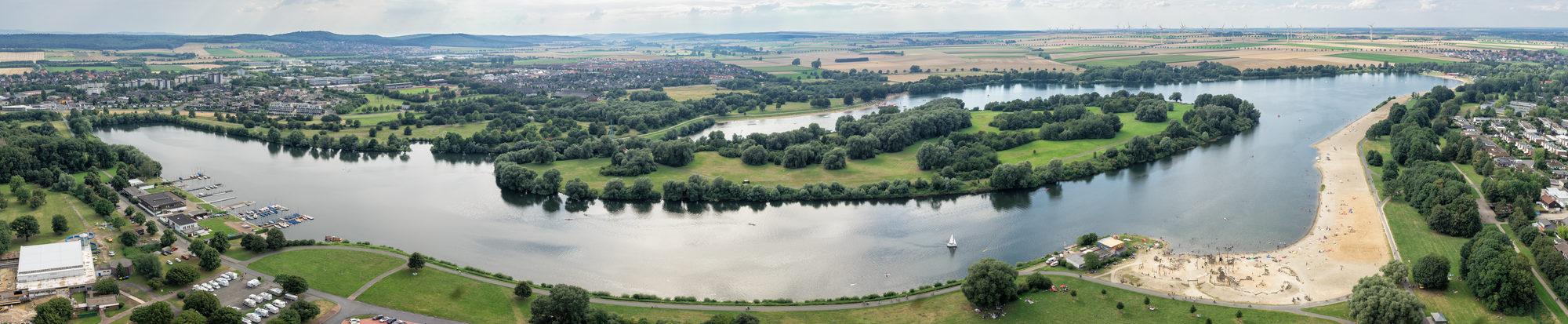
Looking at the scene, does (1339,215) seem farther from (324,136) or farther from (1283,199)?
(324,136)

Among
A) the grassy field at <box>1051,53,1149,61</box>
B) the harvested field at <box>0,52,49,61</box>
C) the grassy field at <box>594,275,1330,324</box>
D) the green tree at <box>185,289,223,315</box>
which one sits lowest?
the grassy field at <box>594,275,1330,324</box>

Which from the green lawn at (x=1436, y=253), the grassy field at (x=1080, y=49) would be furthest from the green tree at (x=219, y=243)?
the grassy field at (x=1080, y=49)

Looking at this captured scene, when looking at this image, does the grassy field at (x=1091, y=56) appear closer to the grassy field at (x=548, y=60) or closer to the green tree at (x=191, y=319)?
the grassy field at (x=548, y=60)

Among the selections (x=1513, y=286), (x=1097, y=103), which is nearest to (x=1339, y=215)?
(x=1513, y=286)

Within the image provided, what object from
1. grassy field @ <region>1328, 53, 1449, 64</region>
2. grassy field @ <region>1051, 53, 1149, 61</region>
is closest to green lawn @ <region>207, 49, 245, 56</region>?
grassy field @ <region>1051, 53, 1149, 61</region>

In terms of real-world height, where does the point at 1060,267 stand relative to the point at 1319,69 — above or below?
below

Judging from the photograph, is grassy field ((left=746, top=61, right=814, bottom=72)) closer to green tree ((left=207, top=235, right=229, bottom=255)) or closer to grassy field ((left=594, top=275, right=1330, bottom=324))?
green tree ((left=207, top=235, right=229, bottom=255))
